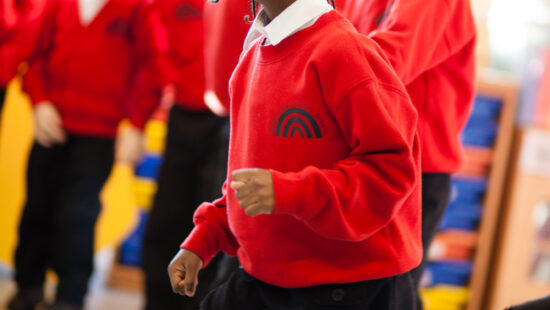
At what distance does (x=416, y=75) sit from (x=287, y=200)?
12.6 inches

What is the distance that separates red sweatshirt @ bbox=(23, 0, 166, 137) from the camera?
1.47m

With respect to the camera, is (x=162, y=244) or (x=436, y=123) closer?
(x=436, y=123)

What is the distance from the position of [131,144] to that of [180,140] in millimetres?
165

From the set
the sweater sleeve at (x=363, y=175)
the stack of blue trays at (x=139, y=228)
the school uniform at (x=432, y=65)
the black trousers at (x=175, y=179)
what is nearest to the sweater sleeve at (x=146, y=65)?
the black trousers at (x=175, y=179)

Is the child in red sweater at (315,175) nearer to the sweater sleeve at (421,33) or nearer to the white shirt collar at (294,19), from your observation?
the white shirt collar at (294,19)

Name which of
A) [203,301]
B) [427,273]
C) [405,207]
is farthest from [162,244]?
[427,273]

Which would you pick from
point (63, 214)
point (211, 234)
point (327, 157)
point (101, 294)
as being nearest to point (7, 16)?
point (63, 214)

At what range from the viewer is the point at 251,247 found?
2.13 feet

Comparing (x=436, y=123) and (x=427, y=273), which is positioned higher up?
(x=436, y=123)

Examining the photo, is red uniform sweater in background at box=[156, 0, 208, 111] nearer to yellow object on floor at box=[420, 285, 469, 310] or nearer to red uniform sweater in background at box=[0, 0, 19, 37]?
red uniform sweater in background at box=[0, 0, 19, 37]

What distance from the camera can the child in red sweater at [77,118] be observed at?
148 centimetres

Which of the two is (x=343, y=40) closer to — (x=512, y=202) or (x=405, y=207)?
(x=405, y=207)

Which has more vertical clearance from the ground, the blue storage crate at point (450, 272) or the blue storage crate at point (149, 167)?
the blue storage crate at point (149, 167)

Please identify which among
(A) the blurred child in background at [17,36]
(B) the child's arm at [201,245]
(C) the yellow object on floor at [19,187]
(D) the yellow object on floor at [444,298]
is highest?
(A) the blurred child in background at [17,36]
